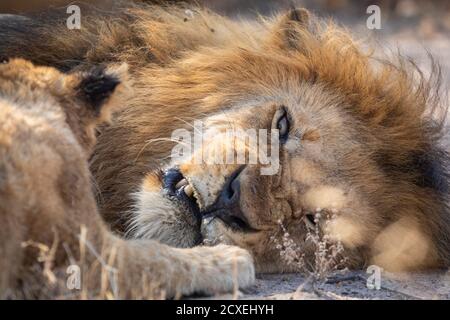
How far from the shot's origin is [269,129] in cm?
412

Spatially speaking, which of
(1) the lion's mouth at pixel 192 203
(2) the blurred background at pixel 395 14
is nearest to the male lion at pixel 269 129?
(1) the lion's mouth at pixel 192 203

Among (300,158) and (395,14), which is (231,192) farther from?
(395,14)

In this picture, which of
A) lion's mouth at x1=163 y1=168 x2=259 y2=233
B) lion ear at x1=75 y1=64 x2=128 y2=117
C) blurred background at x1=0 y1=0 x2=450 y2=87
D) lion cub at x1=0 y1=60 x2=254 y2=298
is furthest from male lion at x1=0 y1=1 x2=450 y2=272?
blurred background at x1=0 y1=0 x2=450 y2=87

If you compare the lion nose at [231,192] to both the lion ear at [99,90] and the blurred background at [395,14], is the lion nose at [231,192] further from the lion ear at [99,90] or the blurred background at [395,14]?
the blurred background at [395,14]

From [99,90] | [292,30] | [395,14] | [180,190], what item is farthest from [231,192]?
[395,14]

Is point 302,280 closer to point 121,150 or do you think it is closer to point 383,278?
point 383,278

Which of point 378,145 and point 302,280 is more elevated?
point 378,145

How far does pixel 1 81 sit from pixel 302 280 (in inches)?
53.1

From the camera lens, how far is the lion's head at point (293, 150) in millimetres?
3826

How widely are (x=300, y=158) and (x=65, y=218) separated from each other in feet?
4.11

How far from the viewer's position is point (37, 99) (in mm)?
Result: 3254

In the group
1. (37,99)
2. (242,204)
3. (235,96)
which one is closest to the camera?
(37,99)
